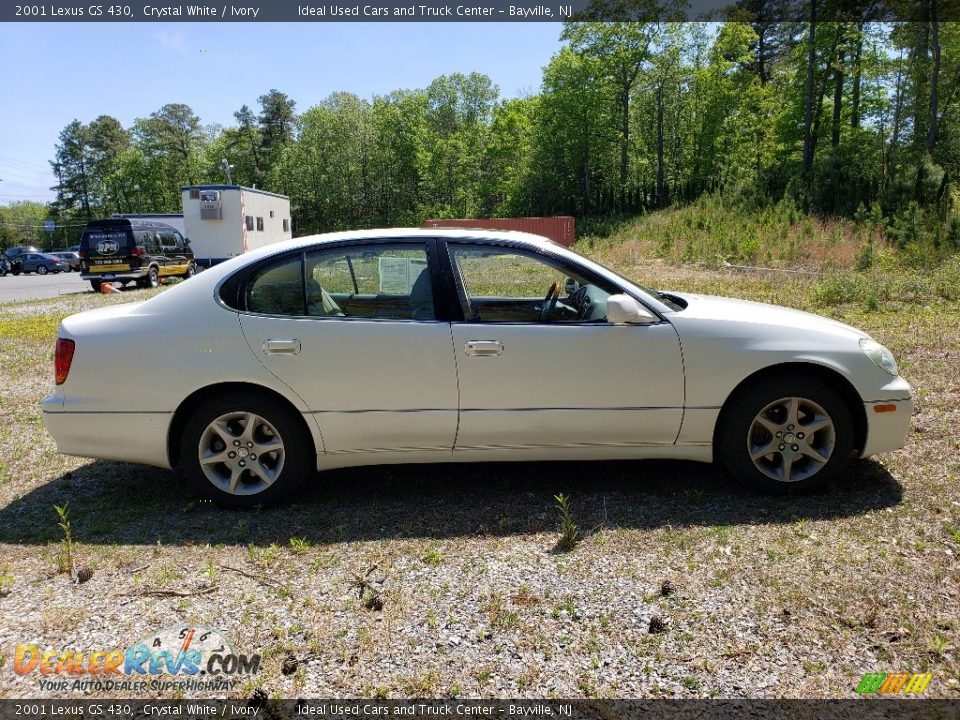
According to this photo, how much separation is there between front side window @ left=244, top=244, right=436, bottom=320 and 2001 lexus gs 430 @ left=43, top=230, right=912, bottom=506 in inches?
0.6

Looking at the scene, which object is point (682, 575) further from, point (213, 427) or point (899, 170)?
point (899, 170)

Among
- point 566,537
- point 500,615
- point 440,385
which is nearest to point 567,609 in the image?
point 500,615

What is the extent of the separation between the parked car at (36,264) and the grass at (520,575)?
40.5 m

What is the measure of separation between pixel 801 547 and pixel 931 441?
2.22 metres

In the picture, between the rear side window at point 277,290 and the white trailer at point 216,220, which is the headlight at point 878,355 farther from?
the white trailer at point 216,220

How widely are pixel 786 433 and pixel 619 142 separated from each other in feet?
164

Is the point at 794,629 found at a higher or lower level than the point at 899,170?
lower

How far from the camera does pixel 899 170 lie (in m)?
28.8

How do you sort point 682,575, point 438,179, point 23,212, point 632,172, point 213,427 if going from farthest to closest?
1. point 23,212
2. point 438,179
3. point 632,172
4. point 213,427
5. point 682,575

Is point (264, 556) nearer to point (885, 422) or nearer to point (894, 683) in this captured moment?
point (894, 683)

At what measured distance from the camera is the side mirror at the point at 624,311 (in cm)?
390

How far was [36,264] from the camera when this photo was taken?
39.0m

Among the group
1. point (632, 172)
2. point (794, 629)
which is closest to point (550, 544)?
point (794, 629)

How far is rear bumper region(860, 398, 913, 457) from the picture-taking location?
158 inches
